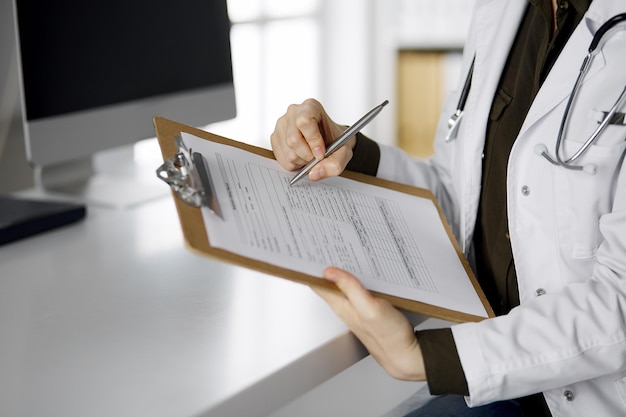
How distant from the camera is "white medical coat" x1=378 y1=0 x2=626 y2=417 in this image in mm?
874

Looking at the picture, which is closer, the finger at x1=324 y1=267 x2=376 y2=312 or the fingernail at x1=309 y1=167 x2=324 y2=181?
the finger at x1=324 y1=267 x2=376 y2=312

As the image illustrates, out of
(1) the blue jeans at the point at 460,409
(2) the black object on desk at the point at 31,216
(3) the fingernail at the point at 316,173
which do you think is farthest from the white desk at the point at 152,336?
(1) the blue jeans at the point at 460,409

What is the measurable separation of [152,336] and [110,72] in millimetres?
676

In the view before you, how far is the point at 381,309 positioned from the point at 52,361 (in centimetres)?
37

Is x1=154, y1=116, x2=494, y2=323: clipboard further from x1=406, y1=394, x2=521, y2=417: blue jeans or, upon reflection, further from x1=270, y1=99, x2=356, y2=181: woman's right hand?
x1=406, y1=394, x2=521, y2=417: blue jeans

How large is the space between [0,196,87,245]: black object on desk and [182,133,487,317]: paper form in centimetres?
46

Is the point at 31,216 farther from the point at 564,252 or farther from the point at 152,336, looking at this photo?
the point at 564,252

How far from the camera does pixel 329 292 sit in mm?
816

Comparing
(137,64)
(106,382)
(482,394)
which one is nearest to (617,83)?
(482,394)

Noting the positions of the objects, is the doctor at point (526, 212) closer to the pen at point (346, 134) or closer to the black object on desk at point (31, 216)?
the pen at point (346, 134)

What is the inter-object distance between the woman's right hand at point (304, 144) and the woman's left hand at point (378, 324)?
0.64 ft

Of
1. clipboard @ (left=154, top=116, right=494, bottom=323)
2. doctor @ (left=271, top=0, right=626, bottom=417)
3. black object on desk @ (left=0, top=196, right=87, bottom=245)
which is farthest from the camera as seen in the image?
black object on desk @ (left=0, top=196, right=87, bottom=245)

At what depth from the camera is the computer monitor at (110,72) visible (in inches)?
51.0

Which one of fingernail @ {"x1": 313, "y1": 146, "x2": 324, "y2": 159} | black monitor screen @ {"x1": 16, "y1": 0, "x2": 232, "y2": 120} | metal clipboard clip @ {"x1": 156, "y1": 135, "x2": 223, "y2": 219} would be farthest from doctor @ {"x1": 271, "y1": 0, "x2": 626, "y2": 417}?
black monitor screen @ {"x1": 16, "y1": 0, "x2": 232, "y2": 120}
